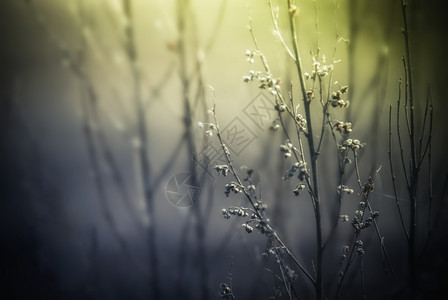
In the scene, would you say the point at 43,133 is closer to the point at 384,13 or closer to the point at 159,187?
the point at 159,187

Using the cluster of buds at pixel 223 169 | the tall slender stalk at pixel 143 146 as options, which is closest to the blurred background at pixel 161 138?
the tall slender stalk at pixel 143 146

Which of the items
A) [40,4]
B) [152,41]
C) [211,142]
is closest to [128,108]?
[152,41]

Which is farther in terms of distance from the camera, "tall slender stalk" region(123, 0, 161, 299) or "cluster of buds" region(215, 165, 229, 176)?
"tall slender stalk" region(123, 0, 161, 299)

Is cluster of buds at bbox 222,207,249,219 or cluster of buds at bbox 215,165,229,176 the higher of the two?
cluster of buds at bbox 215,165,229,176

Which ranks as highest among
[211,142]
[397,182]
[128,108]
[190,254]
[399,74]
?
[399,74]

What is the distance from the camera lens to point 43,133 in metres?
1.50

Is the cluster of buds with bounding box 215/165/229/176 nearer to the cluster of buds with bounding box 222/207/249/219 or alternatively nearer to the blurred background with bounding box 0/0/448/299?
the cluster of buds with bounding box 222/207/249/219

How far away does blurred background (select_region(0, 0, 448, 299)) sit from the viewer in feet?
4.88

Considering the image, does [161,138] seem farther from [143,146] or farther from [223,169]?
[223,169]

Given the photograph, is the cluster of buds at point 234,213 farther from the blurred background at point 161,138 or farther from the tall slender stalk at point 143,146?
the tall slender stalk at point 143,146

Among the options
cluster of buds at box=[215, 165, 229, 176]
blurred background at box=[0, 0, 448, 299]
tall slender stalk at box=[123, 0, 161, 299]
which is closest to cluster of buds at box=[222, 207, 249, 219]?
cluster of buds at box=[215, 165, 229, 176]

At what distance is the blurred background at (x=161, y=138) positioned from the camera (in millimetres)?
1487

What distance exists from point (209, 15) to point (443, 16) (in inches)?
59.6

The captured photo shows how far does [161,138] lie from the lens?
160 centimetres
